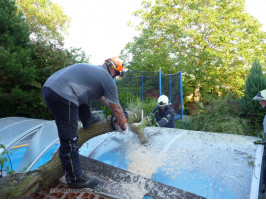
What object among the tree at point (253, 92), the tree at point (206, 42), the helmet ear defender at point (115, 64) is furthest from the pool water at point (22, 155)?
the tree at point (206, 42)

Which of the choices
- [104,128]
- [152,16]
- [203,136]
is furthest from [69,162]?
[152,16]

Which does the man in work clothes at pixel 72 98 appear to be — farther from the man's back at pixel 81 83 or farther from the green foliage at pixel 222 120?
the green foliage at pixel 222 120

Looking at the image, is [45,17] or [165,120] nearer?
[165,120]

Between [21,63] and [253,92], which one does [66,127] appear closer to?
[253,92]

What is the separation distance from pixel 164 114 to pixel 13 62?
16.5 ft

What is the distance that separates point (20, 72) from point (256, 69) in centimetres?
756

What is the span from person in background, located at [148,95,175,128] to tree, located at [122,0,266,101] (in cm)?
577

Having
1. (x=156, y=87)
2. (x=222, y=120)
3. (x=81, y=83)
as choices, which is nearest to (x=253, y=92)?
(x=222, y=120)

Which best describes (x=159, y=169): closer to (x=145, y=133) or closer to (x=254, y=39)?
(x=145, y=133)

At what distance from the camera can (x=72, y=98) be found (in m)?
1.93

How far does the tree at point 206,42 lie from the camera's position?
397 inches

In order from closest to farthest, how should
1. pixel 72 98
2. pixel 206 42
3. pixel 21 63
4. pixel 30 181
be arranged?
pixel 30 181, pixel 72 98, pixel 21 63, pixel 206 42

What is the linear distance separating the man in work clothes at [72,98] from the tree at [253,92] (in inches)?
187

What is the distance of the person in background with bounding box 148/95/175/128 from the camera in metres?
Result: 4.45
